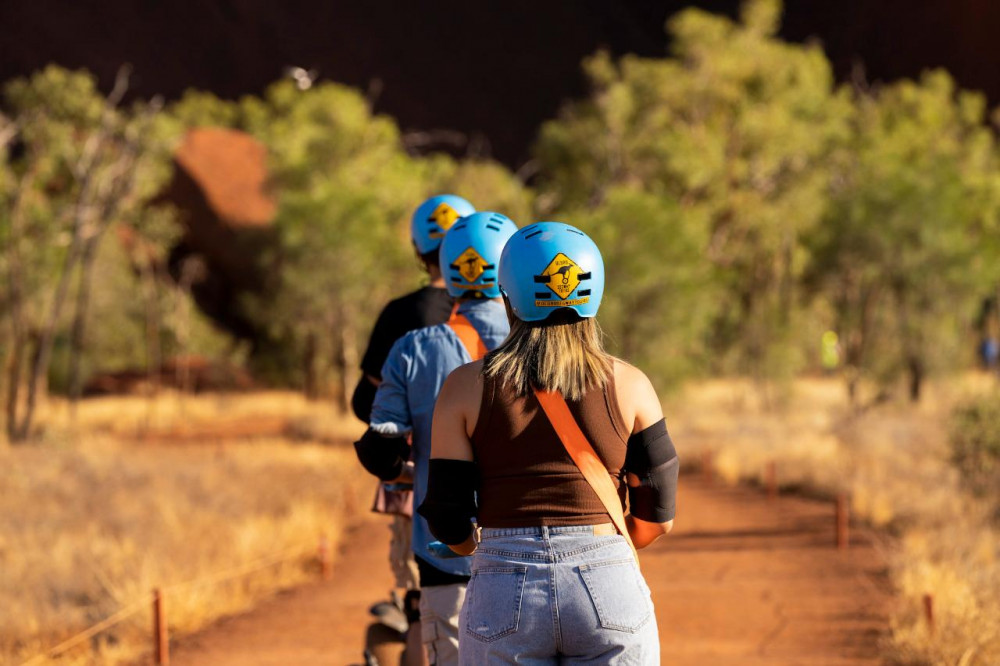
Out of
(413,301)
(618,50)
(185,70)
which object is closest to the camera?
(413,301)

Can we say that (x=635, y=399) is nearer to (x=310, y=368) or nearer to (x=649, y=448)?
(x=649, y=448)

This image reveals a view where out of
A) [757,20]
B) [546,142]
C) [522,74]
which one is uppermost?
[522,74]

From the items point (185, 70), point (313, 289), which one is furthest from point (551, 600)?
point (185, 70)

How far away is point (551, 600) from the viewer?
9.57 ft

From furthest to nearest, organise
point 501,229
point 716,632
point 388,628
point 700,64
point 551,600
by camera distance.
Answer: point 700,64, point 716,632, point 388,628, point 501,229, point 551,600

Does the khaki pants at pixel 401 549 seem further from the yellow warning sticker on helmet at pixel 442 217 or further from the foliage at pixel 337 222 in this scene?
the foliage at pixel 337 222

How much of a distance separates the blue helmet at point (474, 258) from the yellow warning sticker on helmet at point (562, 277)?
135 cm

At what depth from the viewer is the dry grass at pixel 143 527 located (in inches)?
346

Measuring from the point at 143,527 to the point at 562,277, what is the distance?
1028 cm

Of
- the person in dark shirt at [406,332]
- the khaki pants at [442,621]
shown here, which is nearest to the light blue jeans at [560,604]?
the khaki pants at [442,621]

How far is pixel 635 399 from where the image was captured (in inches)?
119

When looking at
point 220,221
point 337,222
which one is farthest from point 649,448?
point 220,221

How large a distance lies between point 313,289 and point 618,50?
2243 inches

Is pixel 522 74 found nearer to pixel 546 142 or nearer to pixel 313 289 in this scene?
pixel 546 142
